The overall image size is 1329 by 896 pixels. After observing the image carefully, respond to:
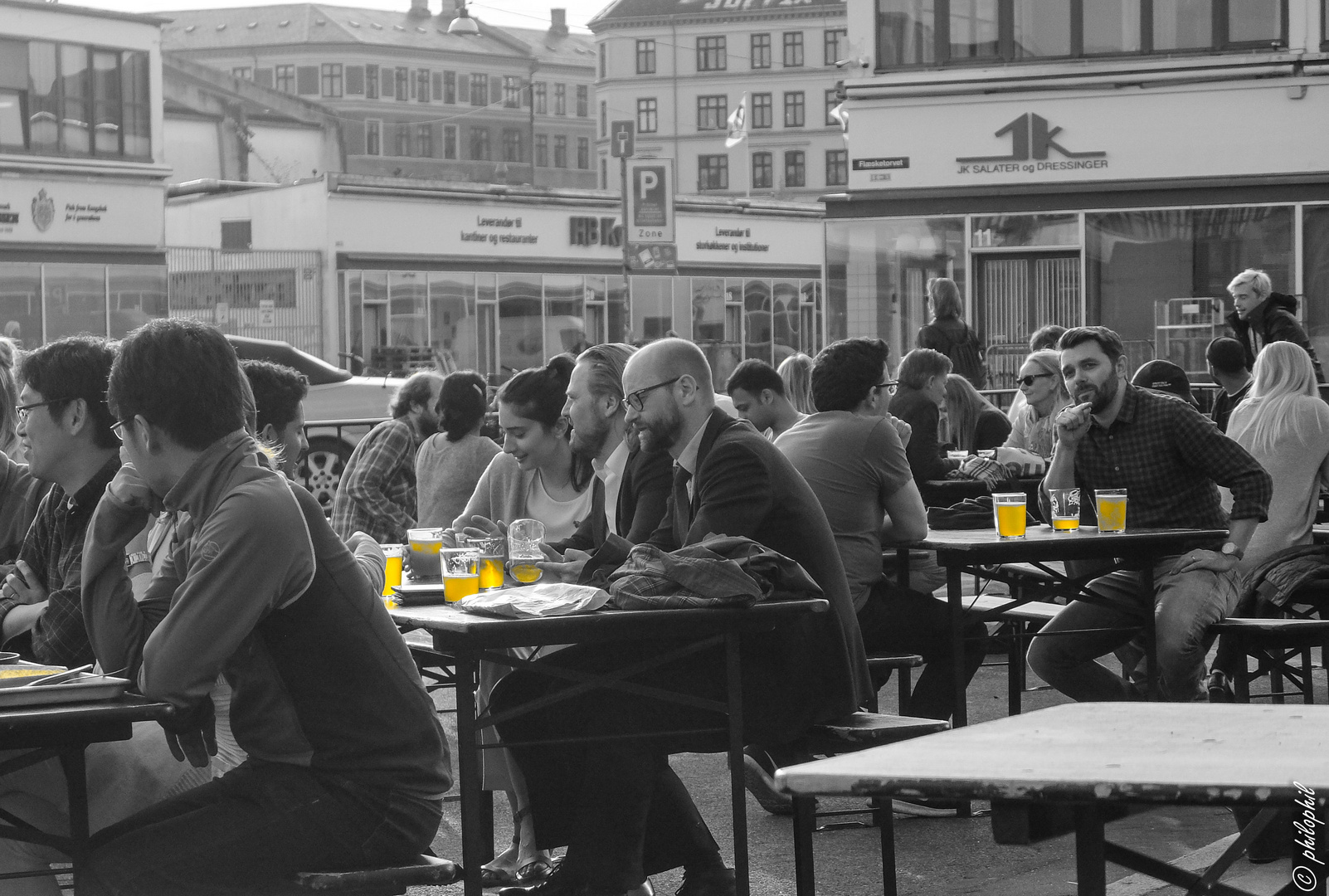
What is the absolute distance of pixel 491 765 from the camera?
5.74 m

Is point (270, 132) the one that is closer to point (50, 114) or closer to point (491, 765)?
point (50, 114)

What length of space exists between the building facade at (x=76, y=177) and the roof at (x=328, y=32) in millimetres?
52374

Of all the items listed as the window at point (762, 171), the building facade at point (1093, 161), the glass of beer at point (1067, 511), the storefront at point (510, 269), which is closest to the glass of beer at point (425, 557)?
the glass of beer at point (1067, 511)

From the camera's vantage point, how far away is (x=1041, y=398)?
10492 mm

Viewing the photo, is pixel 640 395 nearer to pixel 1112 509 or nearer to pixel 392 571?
pixel 392 571

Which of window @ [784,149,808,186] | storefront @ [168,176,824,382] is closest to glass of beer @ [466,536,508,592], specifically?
storefront @ [168,176,824,382]

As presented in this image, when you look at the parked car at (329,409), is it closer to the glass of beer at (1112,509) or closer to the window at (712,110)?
the glass of beer at (1112,509)

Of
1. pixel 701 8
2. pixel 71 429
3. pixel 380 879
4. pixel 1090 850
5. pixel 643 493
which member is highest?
pixel 701 8

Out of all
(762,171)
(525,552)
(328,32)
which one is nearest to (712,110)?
(762,171)

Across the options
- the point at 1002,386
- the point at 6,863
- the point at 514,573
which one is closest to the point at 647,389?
the point at 514,573

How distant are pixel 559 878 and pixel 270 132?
59299 millimetres

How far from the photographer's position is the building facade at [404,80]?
89.3 metres

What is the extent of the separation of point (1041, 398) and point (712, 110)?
75.6m

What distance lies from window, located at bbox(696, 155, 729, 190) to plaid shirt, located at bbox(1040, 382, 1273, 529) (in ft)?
259
